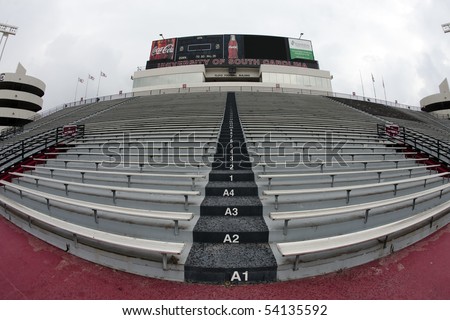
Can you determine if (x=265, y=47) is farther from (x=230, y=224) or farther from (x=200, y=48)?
(x=230, y=224)

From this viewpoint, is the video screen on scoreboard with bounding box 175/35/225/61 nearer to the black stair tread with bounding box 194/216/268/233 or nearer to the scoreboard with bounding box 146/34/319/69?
the scoreboard with bounding box 146/34/319/69

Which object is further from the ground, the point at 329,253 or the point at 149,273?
the point at 329,253

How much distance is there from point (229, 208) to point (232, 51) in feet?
99.9

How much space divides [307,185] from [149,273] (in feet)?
11.9

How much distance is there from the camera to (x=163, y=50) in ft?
103

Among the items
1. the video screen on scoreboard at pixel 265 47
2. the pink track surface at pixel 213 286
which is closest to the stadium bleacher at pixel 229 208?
the pink track surface at pixel 213 286

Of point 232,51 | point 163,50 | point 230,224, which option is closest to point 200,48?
point 232,51

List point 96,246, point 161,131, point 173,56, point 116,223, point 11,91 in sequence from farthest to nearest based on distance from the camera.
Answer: point 173,56
point 11,91
point 161,131
point 116,223
point 96,246

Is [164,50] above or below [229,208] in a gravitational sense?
above

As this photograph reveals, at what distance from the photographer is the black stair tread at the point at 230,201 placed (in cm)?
401

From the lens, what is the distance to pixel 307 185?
4.94m

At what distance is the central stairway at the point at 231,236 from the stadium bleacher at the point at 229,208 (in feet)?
0.05

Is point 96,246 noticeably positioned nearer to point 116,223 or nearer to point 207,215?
point 116,223

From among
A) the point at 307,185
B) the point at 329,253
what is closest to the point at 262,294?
the point at 329,253
